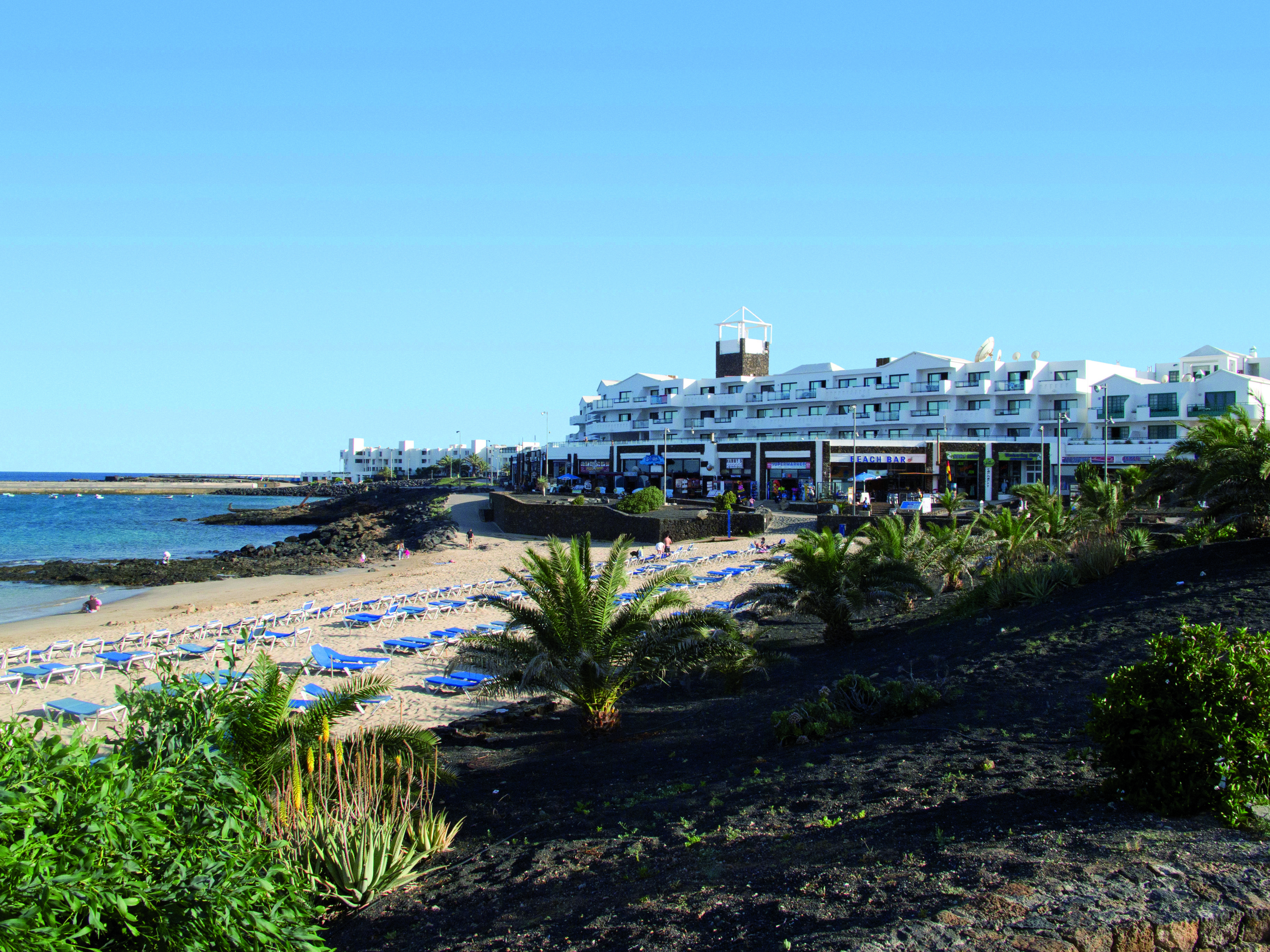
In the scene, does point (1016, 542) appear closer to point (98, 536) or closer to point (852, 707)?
point (852, 707)

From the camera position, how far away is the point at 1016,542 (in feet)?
61.4

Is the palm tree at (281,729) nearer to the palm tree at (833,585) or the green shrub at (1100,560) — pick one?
the palm tree at (833,585)

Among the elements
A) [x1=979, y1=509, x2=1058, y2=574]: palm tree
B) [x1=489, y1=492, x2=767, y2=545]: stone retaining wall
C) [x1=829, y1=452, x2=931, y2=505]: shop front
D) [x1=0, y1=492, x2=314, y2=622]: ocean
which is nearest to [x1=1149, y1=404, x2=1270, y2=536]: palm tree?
[x1=979, y1=509, x2=1058, y2=574]: palm tree

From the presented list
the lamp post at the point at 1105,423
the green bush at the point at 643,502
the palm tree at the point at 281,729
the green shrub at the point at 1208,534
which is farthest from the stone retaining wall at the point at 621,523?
the palm tree at the point at 281,729

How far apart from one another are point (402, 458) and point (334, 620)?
6134 inches

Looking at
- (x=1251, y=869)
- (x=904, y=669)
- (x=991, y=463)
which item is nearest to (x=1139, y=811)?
(x=1251, y=869)

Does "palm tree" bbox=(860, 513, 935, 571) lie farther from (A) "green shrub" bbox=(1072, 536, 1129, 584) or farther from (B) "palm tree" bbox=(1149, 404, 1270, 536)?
(B) "palm tree" bbox=(1149, 404, 1270, 536)

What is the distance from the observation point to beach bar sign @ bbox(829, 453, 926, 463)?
51.1 m

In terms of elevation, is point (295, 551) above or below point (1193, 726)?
below

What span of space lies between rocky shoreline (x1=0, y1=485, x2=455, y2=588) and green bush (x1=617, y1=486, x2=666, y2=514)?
11.2 meters

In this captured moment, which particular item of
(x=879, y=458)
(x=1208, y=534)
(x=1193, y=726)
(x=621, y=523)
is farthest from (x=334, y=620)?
(x=879, y=458)

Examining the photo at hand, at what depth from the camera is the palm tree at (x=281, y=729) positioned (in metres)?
6.70

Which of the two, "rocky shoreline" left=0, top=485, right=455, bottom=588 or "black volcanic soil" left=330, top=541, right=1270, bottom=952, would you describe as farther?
"rocky shoreline" left=0, top=485, right=455, bottom=588

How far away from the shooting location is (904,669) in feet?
37.6
